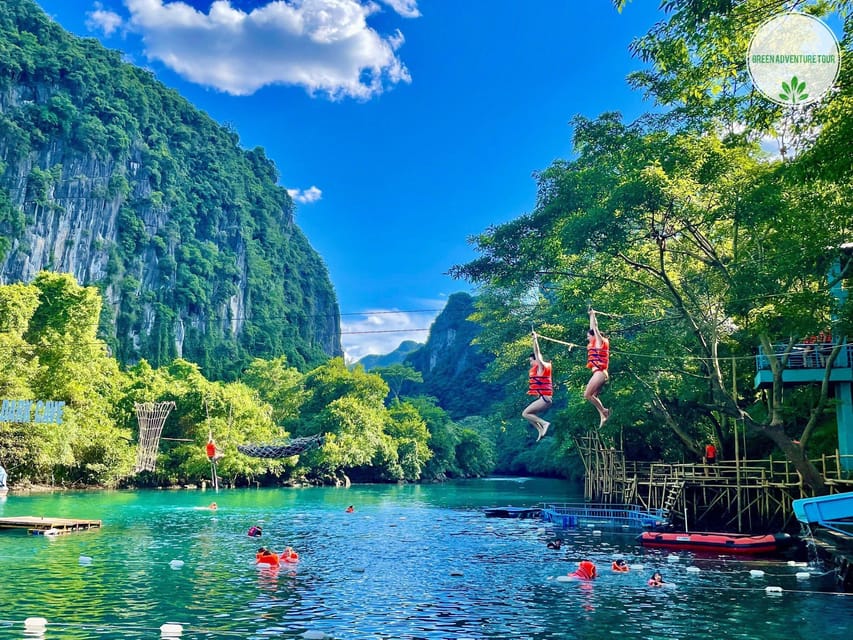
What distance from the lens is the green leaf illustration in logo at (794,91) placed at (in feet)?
42.7

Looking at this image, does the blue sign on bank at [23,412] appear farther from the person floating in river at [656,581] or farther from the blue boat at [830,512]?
the blue boat at [830,512]

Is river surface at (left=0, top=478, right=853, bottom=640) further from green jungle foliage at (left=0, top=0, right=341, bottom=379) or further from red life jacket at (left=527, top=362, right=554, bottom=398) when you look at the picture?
green jungle foliage at (left=0, top=0, right=341, bottom=379)

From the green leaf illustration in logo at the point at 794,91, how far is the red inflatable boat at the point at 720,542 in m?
16.4

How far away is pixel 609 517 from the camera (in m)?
35.2

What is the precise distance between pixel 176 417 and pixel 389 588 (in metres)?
48.0

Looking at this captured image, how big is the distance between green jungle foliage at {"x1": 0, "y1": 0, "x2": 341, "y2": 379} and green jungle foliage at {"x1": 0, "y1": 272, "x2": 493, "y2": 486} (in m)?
36.1

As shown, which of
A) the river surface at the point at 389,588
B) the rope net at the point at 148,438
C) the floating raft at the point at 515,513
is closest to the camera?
the river surface at the point at 389,588

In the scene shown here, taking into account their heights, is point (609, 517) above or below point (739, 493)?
below

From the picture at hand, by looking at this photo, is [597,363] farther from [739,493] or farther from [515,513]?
[515,513]

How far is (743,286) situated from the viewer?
23188 mm

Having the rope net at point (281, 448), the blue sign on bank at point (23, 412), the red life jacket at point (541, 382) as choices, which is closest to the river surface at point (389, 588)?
the red life jacket at point (541, 382)

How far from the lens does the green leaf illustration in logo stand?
13.0m

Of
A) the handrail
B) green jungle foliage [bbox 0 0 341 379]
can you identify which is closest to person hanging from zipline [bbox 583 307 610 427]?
the handrail

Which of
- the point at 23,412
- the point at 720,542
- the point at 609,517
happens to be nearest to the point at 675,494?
the point at 609,517
